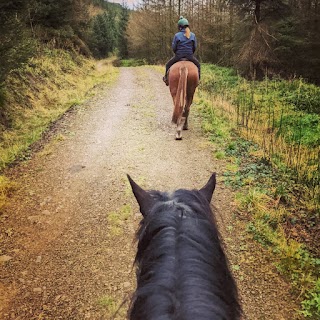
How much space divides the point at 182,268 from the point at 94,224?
10.7 feet

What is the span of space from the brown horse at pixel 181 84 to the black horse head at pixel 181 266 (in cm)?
532

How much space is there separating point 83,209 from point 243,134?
4182mm

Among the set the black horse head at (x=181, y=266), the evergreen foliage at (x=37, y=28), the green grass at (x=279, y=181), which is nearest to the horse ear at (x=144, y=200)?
the black horse head at (x=181, y=266)

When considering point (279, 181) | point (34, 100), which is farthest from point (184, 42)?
point (34, 100)

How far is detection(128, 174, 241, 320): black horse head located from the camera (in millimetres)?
1160

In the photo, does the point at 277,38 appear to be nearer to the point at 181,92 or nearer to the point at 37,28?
the point at 181,92

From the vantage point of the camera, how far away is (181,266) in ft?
4.22

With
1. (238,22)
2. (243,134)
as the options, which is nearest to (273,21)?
(238,22)

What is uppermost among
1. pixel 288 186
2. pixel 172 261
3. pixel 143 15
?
pixel 143 15

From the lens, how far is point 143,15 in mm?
36875

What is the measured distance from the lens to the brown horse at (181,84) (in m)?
6.73

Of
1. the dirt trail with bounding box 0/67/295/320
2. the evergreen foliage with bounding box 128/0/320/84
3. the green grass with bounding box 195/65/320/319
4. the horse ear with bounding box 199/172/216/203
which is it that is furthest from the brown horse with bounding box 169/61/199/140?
the evergreen foliage with bounding box 128/0/320/84

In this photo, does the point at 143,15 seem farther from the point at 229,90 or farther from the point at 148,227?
the point at 148,227

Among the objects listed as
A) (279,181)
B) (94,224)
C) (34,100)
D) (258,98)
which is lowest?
(94,224)
